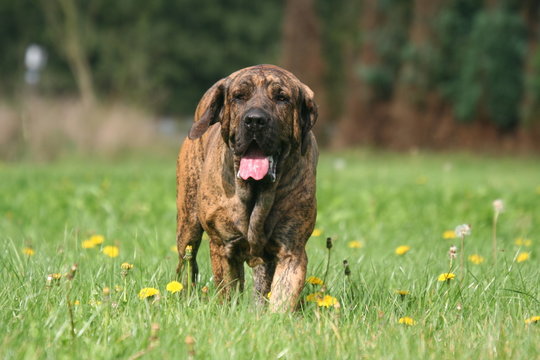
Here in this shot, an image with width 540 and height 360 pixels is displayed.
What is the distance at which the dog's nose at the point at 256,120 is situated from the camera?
3.78 metres

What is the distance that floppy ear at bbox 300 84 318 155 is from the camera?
13.5 ft

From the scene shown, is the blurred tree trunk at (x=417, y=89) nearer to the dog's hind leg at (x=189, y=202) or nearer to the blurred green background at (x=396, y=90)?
the blurred green background at (x=396, y=90)

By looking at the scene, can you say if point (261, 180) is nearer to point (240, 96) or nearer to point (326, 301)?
point (240, 96)

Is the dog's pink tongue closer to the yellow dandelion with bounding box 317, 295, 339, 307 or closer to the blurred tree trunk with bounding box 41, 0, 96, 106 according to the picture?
the yellow dandelion with bounding box 317, 295, 339, 307

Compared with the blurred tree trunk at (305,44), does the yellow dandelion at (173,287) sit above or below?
below

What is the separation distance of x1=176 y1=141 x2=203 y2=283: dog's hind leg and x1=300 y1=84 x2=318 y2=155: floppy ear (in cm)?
85

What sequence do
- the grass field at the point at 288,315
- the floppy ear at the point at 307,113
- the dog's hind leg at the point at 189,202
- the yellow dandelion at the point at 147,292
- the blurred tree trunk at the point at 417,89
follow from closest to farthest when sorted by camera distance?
the grass field at the point at 288,315
the yellow dandelion at the point at 147,292
the floppy ear at the point at 307,113
the dog's hind leg at the point at 189,202
the blurred tree trunk at the point at 417,89

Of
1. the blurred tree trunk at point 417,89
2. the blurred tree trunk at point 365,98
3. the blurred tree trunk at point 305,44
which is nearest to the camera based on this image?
the blurred tree trunk at point 417,89

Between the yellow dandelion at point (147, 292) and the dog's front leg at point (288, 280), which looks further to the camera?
the dog's front leg at point (288, 280)

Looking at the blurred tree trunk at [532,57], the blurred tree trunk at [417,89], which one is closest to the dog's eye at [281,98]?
the blurred tree trunk at [532,57]

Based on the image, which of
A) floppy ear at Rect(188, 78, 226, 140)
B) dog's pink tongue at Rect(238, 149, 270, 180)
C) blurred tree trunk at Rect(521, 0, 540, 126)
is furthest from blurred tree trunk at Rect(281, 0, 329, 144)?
dog's pink tongue at Rect(238, 149, 270, 180)

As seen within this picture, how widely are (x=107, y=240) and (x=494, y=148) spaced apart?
A: 56.3 feet

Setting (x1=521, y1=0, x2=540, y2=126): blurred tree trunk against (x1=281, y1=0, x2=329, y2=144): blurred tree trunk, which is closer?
(x1=521, y1=0, x2=540, y2=126): blurred tree trunk

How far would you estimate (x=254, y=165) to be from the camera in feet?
12.7
